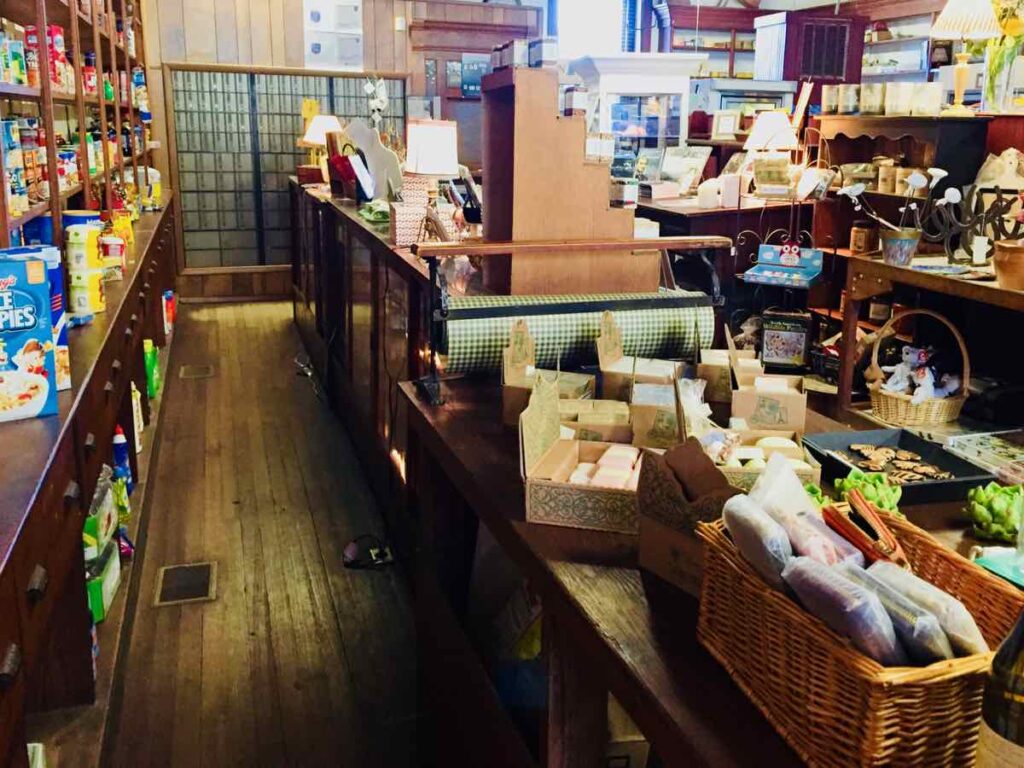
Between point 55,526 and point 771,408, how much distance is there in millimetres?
1291

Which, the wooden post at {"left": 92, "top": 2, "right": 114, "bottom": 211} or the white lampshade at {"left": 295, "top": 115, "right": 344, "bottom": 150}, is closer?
the wooden post at {"left": 92, "top": 2, "right": 114, "bottom": 211}

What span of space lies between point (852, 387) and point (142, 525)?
11.6ft

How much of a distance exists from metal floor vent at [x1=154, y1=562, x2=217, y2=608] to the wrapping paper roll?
1381 millimetres

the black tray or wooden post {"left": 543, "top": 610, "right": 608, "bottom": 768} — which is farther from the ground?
the black tray

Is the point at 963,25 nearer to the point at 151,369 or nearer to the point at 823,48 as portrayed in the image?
the point at 823,48

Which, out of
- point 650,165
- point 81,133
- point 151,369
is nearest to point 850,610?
point 81,133

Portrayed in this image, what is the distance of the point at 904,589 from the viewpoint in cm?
94

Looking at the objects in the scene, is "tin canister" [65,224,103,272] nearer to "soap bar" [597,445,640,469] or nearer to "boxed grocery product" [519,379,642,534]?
"boxed grocery product" [519,379,642,534]

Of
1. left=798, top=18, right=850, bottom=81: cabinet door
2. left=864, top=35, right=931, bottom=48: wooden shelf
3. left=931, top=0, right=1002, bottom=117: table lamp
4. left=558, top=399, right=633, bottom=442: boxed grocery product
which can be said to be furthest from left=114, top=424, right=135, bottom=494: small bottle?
left=864, top=35, right=931, bottom=48: wooden shelf

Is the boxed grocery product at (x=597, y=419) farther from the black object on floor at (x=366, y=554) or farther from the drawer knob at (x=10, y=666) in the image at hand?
the black object on floor at (x=366, y=554)

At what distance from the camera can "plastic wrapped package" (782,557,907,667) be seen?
2.79ft

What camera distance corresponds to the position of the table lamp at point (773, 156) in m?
5.99

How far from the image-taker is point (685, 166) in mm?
6840

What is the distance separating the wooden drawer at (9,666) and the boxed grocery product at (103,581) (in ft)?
4.13
